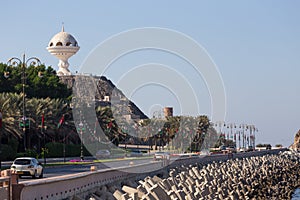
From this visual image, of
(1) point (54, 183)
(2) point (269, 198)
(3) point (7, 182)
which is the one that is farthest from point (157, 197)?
(2) point (269, 198)

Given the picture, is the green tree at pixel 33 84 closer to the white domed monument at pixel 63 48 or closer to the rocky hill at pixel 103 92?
the rocky hill at pixel 103 92

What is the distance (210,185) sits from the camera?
37.2m

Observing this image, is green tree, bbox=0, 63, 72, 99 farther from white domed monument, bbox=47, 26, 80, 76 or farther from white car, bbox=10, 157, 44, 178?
white car, bbox=10, 157, 44, 178

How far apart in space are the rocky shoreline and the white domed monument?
92761 millimetres

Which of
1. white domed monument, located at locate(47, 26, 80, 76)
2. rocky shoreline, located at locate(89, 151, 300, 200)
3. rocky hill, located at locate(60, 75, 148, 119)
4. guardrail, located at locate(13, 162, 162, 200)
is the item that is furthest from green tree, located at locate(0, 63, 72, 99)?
guardrail, located at locate(13, 162, 162, 200)

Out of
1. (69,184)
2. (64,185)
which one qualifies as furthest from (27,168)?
(64,185)

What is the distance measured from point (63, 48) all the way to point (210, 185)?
13638 cm

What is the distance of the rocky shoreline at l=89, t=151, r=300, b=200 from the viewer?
972 inches

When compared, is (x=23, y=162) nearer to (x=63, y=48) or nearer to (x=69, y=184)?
(x=69, y=184)

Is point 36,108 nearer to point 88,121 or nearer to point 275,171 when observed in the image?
point 88,121

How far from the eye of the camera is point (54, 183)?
21062 millimetres

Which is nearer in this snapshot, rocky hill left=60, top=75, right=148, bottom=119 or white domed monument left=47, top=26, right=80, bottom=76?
rocky hill left=60, top=75, right=148, bottom=119

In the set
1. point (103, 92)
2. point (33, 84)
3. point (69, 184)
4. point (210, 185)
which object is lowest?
point (210, 185)

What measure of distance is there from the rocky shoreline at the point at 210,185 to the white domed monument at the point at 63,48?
3652 inches
